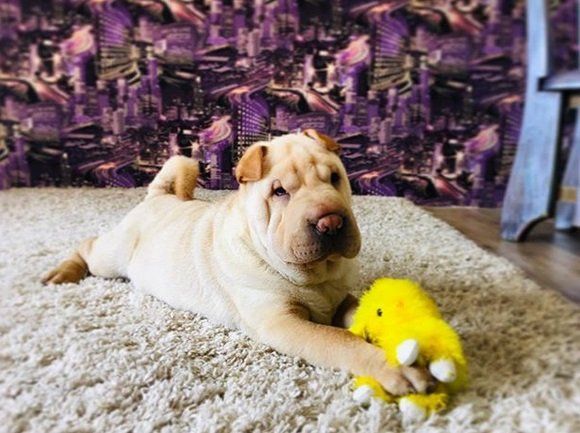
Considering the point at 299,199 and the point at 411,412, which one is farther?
the point at 299,199

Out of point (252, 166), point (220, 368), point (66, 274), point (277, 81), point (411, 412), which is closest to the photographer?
point (411, 412)

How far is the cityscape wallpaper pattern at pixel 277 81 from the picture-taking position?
2.73m

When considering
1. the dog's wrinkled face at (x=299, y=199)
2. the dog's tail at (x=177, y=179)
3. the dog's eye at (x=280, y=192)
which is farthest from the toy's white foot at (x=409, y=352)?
the dog's tail at (x=177, y=179)

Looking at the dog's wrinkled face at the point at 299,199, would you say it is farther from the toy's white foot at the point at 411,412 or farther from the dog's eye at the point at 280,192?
the toy's white foot at the point at 411,412

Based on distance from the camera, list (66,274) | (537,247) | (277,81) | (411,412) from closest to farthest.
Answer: (411,412)
(66,274)
(537,247)
(277,81)

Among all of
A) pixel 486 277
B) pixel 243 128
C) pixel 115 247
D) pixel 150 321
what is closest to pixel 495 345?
pixel 486 277

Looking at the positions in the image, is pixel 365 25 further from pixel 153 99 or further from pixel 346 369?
pixel 346 369

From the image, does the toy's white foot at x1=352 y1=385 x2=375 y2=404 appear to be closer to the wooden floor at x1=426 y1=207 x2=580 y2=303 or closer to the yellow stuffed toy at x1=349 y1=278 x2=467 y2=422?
the yellow stuffed toy at x1=349 y1=278 x2=467 y2=422

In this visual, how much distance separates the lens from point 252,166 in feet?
3.43

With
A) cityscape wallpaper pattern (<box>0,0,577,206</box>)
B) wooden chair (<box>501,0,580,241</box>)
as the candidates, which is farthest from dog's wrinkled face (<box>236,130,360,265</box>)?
cityscape wallpaper pattern (<box>0,0,577,206</box>)

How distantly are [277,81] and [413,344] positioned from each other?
213 centimetres

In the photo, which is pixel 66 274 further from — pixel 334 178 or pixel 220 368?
pixel 334 178

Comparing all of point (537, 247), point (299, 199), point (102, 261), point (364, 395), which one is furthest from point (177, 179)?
point (537, 247)

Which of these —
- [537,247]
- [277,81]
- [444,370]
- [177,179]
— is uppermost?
[277,81]
